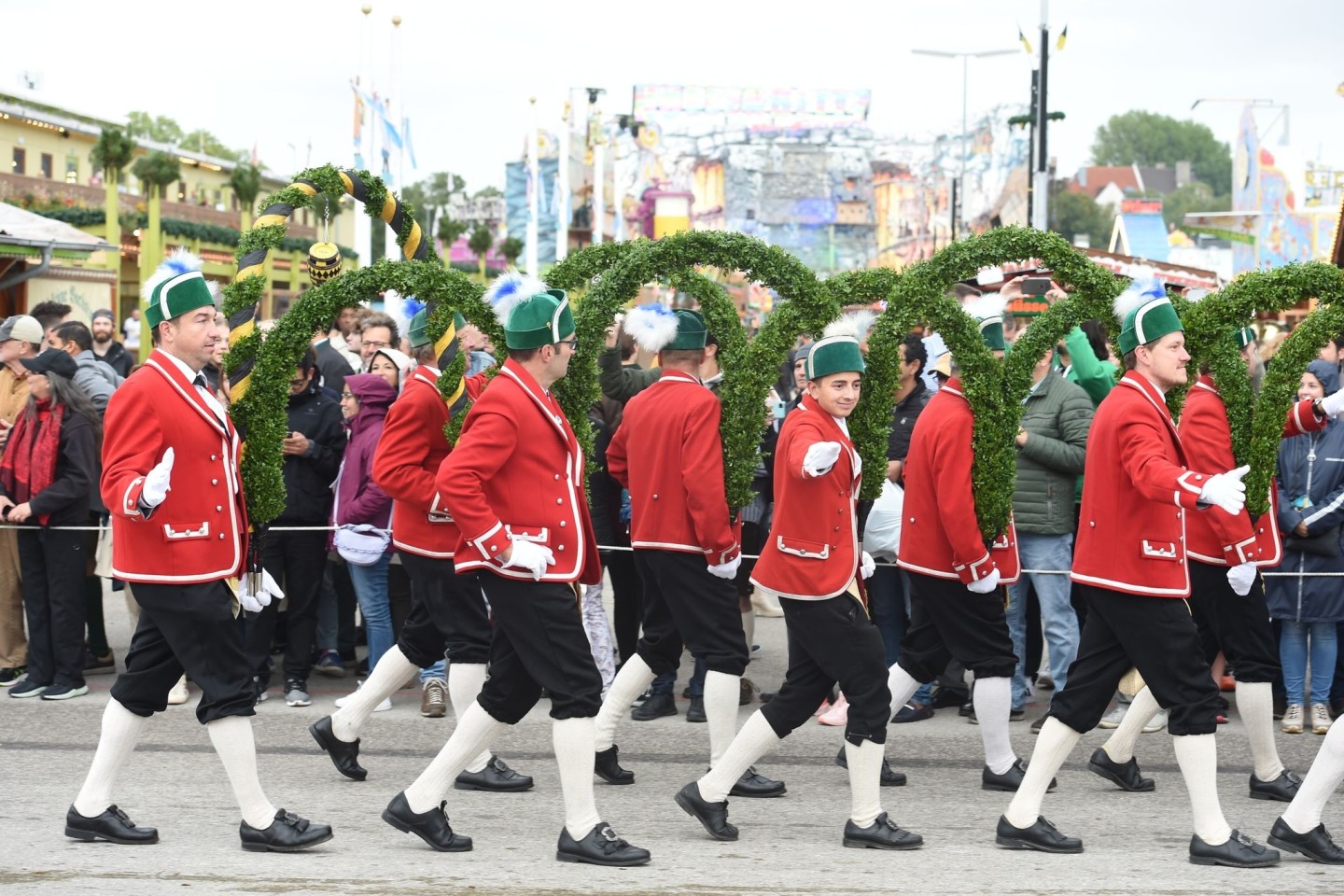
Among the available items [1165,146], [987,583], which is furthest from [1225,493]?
[1165,146]

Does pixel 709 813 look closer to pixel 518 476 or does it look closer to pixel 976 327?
pixel 518 476

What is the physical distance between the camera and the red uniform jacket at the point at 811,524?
6.09 meters

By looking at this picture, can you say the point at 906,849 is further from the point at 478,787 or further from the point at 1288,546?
the point at 1288,546

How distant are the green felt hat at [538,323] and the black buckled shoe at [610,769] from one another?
6.82ft

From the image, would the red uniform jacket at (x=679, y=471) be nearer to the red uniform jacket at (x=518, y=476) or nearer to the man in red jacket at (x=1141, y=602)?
the red uniform jacket at (x=518, y=476)

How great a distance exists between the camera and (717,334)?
7508mm

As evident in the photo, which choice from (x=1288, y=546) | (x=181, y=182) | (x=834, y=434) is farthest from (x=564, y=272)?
(x=181, y=182)

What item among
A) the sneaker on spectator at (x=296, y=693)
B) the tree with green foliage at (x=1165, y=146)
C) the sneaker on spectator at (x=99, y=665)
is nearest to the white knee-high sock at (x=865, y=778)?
the sneaker on spectator at (x=296, y=693)

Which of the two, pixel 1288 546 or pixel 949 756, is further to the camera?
pixel 1288 546

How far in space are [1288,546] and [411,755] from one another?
4.66 m

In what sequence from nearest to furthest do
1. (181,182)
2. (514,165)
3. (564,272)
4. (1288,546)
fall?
(564,272) < (1288,546) < (181,182) < (514,165)

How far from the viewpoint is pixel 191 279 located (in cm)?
596

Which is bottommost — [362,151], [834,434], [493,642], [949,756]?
[949,756]

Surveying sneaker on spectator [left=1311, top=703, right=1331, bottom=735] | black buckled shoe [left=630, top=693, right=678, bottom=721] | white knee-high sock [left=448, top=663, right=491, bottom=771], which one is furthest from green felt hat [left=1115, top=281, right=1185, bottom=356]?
black buckled shoe [left=630, top=693, right=678, bottom=721]
